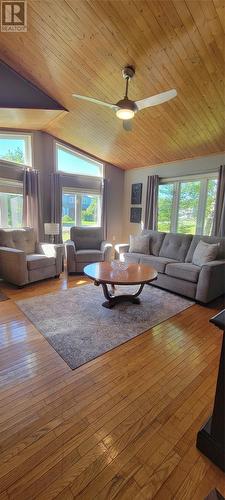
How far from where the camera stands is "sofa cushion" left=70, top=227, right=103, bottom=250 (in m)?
4.66

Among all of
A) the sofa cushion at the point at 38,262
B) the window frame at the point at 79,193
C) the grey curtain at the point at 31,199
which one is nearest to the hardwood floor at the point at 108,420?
the sofa cushion at the point at 38,262

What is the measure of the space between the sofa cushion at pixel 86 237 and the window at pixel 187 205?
1.45 metres

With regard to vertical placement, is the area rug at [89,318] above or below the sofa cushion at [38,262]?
below

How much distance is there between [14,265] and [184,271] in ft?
8.17

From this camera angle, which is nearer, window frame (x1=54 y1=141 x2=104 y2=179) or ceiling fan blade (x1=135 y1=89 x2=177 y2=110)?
ceiling fan blade (x1=135 y1=89 x2=177 y2=110)

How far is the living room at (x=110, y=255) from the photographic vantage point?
45.3 inches

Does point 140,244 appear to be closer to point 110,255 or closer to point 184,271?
point 110,255

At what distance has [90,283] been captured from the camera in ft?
12.4

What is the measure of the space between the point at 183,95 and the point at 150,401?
3.36 metres

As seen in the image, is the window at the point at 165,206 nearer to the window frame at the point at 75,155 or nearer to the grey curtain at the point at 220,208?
the grey curtain at the point at 220,208

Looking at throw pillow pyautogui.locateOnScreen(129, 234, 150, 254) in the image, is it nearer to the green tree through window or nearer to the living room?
the living room

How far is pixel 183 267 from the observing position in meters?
3.24

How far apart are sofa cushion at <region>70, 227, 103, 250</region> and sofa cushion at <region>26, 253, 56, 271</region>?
2.92 feet

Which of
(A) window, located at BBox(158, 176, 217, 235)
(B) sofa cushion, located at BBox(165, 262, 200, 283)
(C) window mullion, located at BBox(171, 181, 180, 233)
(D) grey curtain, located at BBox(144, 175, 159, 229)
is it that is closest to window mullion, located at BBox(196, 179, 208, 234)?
(A) window, located at BBox(158, 176, 217, 235)
